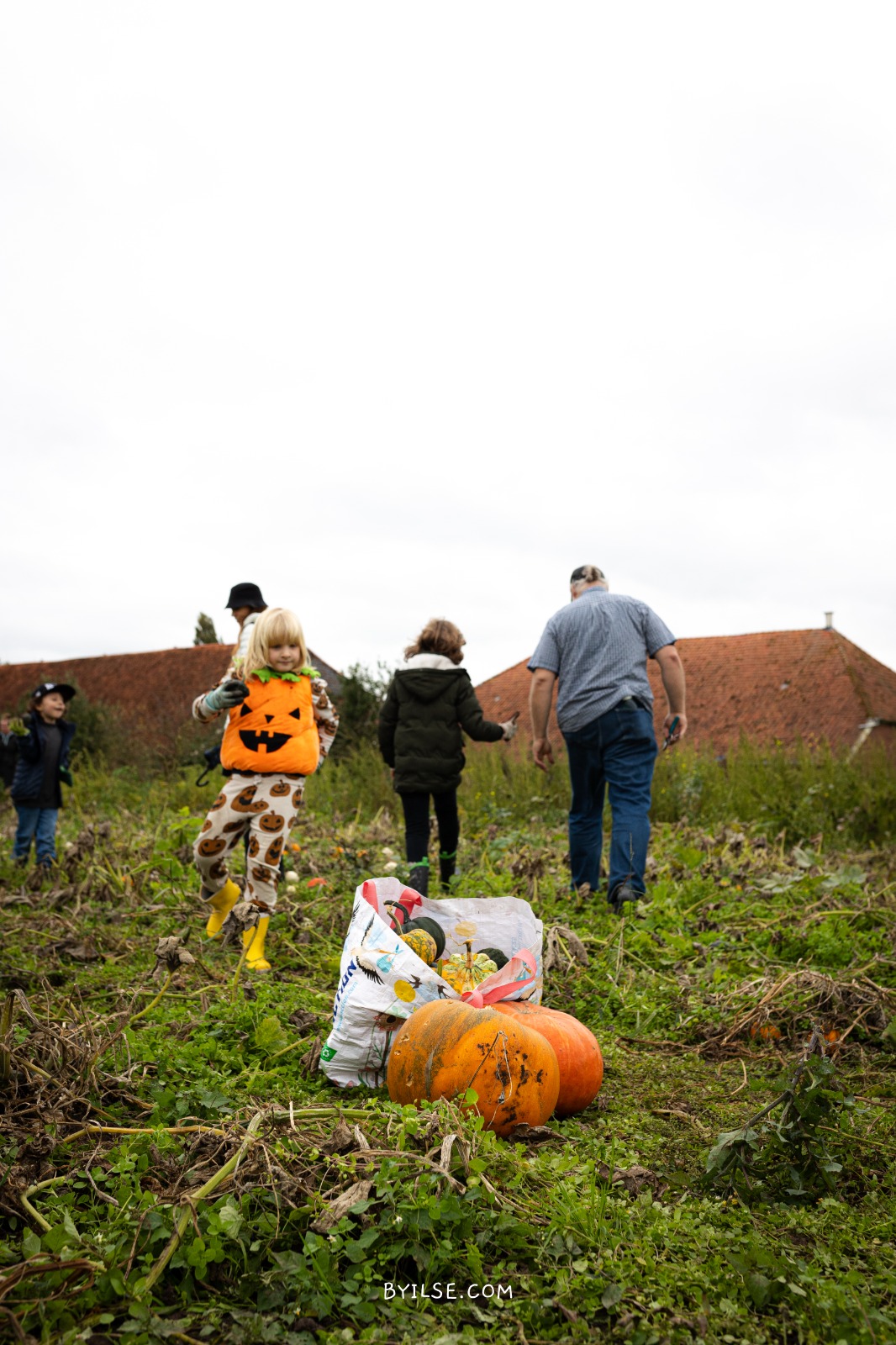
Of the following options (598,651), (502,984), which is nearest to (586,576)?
(598,651)

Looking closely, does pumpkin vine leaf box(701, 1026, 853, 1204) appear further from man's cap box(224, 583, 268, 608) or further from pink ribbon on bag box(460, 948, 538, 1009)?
man's cap box(224, 583, 268, 608)

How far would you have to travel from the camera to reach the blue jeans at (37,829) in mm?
8945

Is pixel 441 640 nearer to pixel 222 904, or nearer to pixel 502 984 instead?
pixel 222 904

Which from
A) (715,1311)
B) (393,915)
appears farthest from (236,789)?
(715,1311)

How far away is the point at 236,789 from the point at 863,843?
609 cm

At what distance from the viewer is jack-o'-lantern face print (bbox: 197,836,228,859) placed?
201 inches

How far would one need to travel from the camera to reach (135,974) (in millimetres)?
4762

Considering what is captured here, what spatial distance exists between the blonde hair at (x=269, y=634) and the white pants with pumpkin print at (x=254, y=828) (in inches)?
23.8

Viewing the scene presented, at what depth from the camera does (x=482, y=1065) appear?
2820mm

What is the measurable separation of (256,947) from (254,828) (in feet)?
2.06

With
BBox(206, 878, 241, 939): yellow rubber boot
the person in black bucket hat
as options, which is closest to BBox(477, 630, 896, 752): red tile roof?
the person in black bucket hat

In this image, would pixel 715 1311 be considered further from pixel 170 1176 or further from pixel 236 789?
pixel 236 789

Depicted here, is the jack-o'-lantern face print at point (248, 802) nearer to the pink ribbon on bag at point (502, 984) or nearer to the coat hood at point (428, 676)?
the coat hood at point (428, 676)

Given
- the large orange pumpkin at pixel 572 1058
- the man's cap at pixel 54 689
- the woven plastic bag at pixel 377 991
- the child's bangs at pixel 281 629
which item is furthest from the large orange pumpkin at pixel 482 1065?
the man's cap at pixel 54 689
